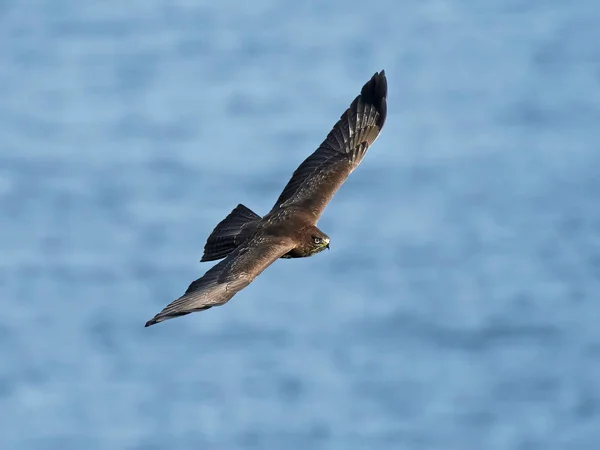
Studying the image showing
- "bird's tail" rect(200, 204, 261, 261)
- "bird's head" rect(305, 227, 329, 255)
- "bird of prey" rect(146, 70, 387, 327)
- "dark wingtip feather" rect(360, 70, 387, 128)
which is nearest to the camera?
"bird of prey" rect(146, 70, 387, 327)

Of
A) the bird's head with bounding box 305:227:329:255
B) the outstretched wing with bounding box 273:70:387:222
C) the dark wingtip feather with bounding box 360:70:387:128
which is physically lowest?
the bird's head with bounding box 305:227:329:255

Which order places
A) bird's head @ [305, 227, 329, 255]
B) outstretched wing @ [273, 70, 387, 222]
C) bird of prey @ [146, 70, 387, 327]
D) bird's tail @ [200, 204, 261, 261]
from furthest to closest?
outstretched wing @ [273, 70, 387, 222] → bird's tail @ [200, 204, 261, 261] → bird's head @ [305, 227, 329, 255] → bird of prey @ [146, 70, 387, 327]

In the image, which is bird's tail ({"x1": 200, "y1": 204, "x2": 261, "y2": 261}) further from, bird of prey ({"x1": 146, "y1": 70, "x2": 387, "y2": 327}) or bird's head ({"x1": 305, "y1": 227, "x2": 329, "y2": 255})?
bird's head ({"x1": 305, "y1": 227, "x2": 329, "y2": 255})

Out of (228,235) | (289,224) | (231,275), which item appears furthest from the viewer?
(228,235)

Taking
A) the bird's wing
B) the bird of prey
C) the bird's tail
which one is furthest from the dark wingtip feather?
the bird's wing

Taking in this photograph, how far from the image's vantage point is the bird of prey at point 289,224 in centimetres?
1395

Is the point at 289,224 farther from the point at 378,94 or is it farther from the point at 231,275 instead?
the point at 378,94

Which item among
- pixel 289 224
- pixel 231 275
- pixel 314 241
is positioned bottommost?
pixel 231 275

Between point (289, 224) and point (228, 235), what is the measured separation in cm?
61

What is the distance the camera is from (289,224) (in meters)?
15.1

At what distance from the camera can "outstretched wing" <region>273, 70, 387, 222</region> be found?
15.9 m

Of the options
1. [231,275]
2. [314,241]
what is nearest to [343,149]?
[314,241]

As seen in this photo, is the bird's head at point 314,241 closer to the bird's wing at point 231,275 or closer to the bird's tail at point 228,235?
the bird's wing at point 231,275

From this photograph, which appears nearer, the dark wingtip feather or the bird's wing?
the bird's wing
